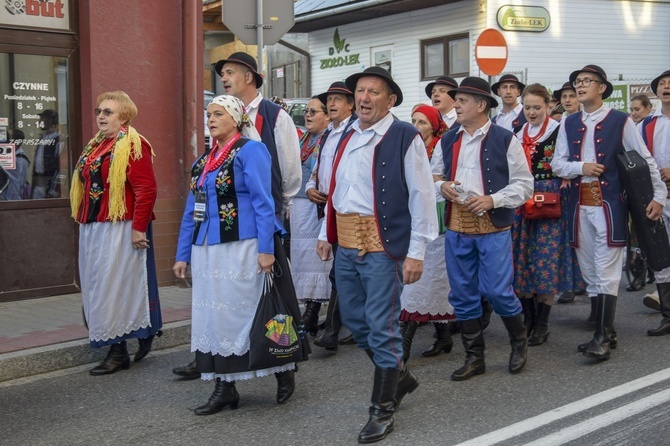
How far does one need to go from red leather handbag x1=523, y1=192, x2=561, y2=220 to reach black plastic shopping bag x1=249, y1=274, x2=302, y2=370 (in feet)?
8.80

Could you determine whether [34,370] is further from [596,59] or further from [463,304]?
[596,59]

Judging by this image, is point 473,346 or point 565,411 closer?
point 565,411

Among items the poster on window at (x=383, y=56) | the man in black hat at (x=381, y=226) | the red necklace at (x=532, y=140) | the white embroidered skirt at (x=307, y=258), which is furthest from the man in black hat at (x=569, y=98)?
the poster on window at (x=383, y=56)

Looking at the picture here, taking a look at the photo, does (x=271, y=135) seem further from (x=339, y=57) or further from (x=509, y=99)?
(x=339, y=57)

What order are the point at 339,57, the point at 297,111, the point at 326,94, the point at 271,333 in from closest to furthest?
the point at 271,333
the point at 326,94
the point at 297,111
the point at 339,57

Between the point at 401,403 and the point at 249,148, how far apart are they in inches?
70.4

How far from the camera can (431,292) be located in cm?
704

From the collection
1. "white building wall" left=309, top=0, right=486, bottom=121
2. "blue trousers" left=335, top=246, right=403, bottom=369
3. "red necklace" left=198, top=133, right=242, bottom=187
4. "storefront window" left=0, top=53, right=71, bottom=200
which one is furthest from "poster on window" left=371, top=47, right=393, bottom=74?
"blue trousers" left=335, top=246, right=403, bottom=369

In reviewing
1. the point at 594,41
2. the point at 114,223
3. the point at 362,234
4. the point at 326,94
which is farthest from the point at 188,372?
the point at 594,41

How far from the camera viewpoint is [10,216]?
867 cm

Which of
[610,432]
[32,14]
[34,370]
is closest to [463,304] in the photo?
[610,432]

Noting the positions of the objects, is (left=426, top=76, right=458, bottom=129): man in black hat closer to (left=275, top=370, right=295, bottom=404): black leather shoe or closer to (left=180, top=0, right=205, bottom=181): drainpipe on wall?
(left=180, top=0, right=205, bottom=181): drainpipe on wall

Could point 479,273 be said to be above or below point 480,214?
below

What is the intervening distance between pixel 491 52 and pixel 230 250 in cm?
953
